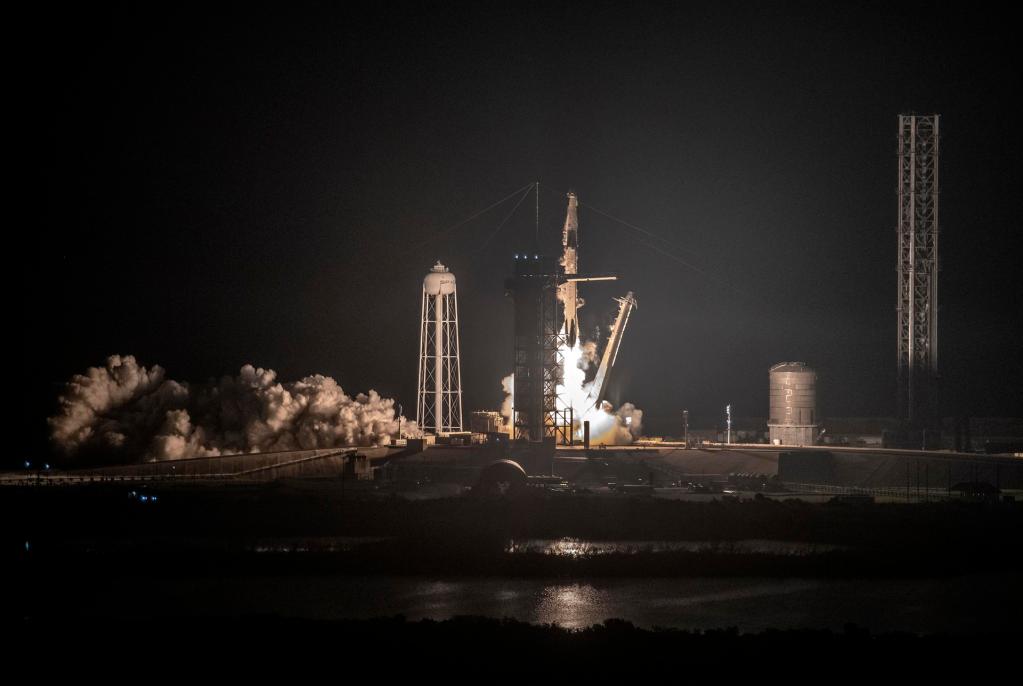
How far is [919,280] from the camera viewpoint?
73062 millimetres

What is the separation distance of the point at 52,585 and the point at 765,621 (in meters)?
21.8

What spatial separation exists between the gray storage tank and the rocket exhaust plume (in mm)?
28362

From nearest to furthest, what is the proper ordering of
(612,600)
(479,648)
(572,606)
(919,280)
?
(479,648)
(572,606)
(612,600)
(919,280)

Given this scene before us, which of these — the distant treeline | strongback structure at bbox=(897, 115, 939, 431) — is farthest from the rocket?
the distant treeline

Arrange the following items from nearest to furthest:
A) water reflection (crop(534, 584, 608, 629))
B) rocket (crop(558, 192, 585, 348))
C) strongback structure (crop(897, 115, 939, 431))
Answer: water reflection (crop(534, 584, 608, 629))
strongback structure (crop(897, 115, 939, 431))
rocket (crop(558, 192, 585, 348))

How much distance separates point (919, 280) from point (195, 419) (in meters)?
51.0

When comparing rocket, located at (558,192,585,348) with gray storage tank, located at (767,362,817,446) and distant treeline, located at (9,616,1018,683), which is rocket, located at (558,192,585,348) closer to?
gray storage tank, located at (767,362,817,446)

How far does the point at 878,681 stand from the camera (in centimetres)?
2323

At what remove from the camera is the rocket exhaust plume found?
7400 centimetres

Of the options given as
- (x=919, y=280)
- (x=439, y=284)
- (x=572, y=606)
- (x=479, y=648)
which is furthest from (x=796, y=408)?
(x=479, y=648)

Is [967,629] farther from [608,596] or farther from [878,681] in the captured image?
[608,596]

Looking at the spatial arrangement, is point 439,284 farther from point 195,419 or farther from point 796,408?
point 796,408

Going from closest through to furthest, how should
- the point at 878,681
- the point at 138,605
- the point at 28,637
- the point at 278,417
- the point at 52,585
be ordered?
the point at 878,681 → the point at 28,637 → the point at 138,605 → the point at 52,585 → the point at 278,417

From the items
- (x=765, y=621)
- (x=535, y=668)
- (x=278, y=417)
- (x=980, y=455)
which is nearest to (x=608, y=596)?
(x=765, y=621)
